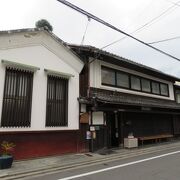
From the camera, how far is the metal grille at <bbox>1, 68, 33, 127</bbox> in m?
9.45

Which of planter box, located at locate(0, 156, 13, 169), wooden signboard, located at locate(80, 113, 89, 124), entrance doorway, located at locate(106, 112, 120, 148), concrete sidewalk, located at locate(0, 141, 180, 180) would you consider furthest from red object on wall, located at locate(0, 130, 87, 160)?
Result: entrance doorway, located at locate(106, 112, 120, 148)

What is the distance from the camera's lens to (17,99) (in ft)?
32.3

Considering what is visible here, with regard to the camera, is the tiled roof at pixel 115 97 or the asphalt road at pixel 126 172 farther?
the tiled roof at pixel 115 97

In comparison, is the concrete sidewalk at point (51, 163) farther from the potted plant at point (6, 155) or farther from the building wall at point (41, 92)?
the building wall at point (41, 92)

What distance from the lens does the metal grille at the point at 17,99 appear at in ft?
31.0

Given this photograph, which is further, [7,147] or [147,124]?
[147,124]

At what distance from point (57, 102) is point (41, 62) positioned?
2143 mm

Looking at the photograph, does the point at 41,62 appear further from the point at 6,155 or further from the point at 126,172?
the point at 126,172

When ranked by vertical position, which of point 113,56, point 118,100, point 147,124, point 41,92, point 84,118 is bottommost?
point 147,124

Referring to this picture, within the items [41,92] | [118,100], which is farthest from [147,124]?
[41,92]

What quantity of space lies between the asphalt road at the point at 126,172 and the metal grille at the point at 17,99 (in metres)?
3.12

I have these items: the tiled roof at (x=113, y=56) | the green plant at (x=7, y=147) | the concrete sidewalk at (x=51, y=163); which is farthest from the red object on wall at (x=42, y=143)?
the tiled roof at (x=113, y=56)

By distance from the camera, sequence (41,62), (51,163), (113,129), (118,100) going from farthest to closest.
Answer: (113,129) < (118,100) < (41,62) < (51,163)

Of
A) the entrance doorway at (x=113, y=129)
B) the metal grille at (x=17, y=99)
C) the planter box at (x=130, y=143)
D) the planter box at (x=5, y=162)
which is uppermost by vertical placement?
the metal grille at (x=17, y=99)
